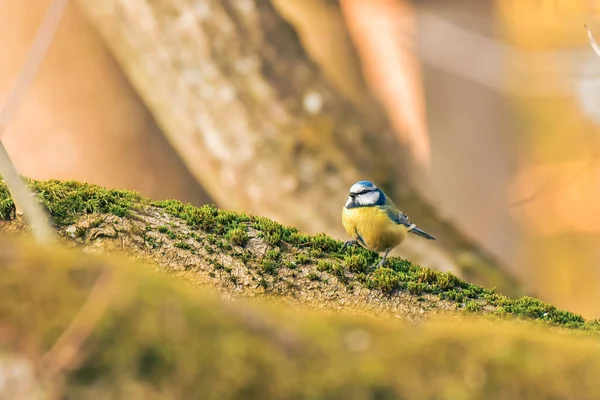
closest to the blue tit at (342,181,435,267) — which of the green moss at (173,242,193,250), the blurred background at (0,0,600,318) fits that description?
the green moss at (173,242,193,250)

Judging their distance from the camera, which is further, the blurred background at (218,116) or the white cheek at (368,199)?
the blurred background at (218,116)

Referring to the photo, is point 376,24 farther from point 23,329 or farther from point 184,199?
point 23,329

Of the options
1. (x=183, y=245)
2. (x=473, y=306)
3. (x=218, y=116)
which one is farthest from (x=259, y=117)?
(x=473, y=306)

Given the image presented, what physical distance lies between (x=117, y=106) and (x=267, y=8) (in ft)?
4.78

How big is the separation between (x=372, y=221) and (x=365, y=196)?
0.26 meters

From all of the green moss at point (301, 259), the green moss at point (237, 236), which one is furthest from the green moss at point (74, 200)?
the green moss at point (301, 259)

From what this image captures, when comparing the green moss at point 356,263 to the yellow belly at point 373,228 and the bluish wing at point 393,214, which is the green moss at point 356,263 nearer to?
the yellow belly at point 373,228

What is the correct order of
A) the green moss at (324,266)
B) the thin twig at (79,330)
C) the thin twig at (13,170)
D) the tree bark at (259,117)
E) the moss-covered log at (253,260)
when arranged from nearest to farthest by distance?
the thin twig at (79,330) < the thin twig at (13,170) < the moss-covered log at (253,260) < the green moss at (324,266) < the tree bark at (259,117)

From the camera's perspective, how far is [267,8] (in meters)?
5.69

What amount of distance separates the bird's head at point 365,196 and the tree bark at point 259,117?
1430 millimetres

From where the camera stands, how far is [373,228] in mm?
3570

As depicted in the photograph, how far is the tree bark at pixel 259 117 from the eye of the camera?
539 cm

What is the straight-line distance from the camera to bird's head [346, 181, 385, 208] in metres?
3.78

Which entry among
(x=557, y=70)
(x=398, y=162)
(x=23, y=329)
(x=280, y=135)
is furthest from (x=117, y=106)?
(x=23, y=329)
